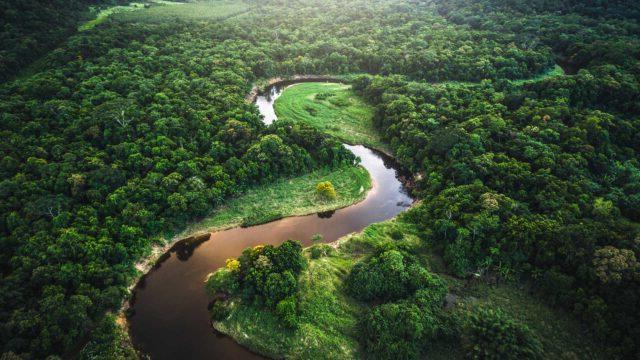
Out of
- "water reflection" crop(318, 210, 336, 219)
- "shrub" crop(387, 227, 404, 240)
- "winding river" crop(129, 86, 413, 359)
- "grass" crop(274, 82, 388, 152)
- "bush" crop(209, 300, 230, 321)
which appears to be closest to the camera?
"winding river" crop(129, 86, 413, 359)

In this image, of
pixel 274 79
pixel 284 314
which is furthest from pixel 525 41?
pixel 284 314

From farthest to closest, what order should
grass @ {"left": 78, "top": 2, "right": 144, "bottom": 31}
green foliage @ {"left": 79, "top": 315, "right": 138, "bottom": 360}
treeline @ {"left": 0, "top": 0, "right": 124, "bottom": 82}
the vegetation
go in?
1. grass @ {"left": 78, "top": 2, "right": 144, "bottom": 31}
2. treeline @ {"left": 0, "top": 0, "right": 124, "bottom": 82}
3. the vegetation
4. green foliage @ {"left": 79, "top": 315, "right": 138, "bottom": 360}

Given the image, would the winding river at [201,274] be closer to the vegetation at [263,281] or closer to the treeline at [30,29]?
the vegetation at [263,281]

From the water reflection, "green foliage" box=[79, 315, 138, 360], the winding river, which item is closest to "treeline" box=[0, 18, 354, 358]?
"green foliage" box=[79, 315, 138, 360]

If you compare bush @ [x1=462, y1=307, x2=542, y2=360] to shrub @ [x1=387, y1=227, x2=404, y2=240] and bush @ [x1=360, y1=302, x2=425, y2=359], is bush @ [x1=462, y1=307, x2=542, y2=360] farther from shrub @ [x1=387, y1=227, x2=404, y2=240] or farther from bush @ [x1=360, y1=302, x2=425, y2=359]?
shrub @ [x1=387, y1=227, x2=404, y2=240]

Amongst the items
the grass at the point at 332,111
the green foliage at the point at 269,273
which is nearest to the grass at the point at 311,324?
the green foliage at the point at 269,273

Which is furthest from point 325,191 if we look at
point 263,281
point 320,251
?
point 263,281
